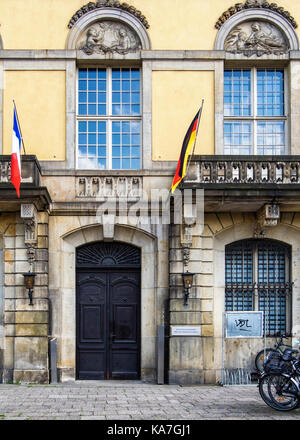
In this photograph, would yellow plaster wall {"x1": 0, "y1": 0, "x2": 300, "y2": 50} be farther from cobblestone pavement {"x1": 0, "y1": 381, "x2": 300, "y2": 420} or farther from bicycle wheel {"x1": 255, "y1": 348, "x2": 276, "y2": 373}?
cobblestone pavement {"x1": 0, "y1": 381, "x2": 300, "y2": 420}

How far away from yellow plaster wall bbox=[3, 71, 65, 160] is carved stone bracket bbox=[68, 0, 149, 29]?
1393mm

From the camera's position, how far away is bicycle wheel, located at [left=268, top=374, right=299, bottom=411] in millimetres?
9500

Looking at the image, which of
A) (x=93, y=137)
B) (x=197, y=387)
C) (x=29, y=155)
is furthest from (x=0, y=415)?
(x=93, y=137)

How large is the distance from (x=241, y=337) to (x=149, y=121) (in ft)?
18.0

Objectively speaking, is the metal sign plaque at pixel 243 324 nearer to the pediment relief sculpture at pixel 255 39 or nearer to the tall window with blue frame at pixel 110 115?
the tall window with blue frame at pixel 110 115

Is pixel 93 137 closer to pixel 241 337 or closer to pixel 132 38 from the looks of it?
pixel 132 38

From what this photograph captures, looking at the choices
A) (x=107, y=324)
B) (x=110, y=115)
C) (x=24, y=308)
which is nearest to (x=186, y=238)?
(x=107, y=324)

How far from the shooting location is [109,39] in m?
13.9

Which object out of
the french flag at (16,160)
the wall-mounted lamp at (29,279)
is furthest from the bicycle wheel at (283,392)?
the french flag at (16,160)

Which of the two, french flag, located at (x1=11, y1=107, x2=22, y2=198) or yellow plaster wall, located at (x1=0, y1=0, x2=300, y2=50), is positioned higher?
yellow plaster wall, located at (x1=0, y1=0, x2=300, y2=50)

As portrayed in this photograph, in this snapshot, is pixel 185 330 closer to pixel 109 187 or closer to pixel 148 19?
pixel 109 187

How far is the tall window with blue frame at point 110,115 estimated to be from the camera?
45.5ft

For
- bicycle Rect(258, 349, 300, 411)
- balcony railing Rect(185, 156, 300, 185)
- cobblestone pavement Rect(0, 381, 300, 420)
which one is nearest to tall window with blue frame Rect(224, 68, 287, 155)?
balcony railing Rect(185, 156, 300, 185)

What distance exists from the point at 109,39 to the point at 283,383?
891cm
